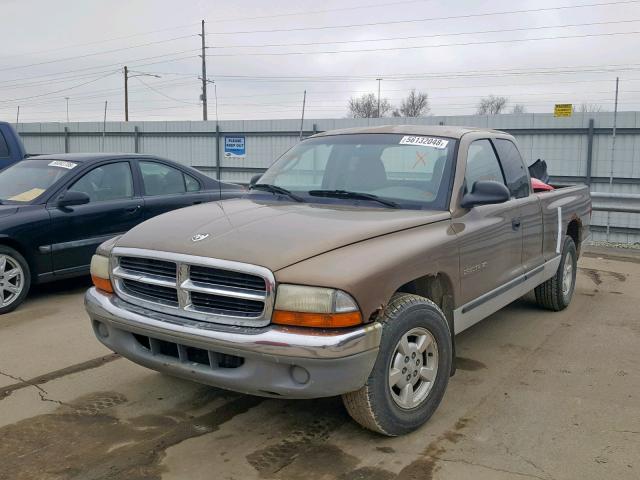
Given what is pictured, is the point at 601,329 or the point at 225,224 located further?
the point at 601,329

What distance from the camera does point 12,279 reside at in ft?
20.3

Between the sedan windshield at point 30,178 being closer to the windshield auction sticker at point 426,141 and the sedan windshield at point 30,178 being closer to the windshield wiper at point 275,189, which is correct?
the windshield wiper at point 275,189

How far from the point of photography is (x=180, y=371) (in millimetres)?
3316

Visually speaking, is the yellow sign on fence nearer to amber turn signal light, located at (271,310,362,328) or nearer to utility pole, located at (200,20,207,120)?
amber turn signal light, located at (271,310,362,328)

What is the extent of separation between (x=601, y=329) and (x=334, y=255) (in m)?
3.66

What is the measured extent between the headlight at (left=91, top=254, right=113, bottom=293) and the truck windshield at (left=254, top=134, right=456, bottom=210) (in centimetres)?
142

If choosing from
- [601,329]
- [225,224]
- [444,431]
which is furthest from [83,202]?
[601,329]

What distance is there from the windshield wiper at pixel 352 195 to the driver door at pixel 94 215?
330 centimetres

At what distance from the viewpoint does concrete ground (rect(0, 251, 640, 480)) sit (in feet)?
10.5

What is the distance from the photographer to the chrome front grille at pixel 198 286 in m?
3.10

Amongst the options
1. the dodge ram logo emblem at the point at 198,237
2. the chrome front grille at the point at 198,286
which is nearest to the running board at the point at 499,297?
the chrome front grille at the point at 198,286

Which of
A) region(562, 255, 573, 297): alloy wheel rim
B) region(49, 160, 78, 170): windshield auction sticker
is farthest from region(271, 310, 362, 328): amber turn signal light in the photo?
region(49, 160, 78, 170): windshield auction sticker

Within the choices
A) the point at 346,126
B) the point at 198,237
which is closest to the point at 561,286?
the point at 198,237

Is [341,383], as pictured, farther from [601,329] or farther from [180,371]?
[601,329]
